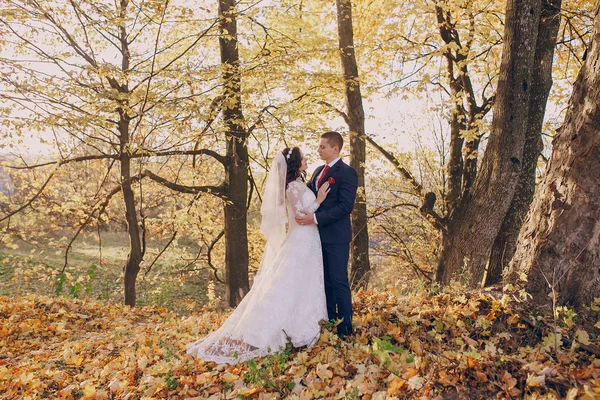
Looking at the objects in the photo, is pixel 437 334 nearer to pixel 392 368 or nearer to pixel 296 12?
pixel 392 368

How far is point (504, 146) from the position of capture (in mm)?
6496

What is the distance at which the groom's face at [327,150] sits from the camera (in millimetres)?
4902

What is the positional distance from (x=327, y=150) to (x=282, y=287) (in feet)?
5.01

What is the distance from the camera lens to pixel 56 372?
5.06m

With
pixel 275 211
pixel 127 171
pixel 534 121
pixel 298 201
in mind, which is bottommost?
pixel 275 211

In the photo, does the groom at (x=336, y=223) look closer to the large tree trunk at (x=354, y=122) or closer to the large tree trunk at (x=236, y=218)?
the large tree trunk at (x=354, y=122)

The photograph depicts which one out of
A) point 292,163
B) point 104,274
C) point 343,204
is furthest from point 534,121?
point 104,274

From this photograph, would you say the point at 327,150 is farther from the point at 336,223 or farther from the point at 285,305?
the point at 285,305

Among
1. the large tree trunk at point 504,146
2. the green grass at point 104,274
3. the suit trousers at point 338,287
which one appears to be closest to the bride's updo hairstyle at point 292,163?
the suit trousers at point 338,287

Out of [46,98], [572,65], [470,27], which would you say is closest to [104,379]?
[46,98]

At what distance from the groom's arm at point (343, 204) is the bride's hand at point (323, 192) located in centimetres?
12

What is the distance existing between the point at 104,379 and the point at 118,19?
6.30 m

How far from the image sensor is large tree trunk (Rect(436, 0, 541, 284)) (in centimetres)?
625

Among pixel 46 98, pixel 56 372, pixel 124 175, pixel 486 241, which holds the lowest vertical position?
pixel 56 372
